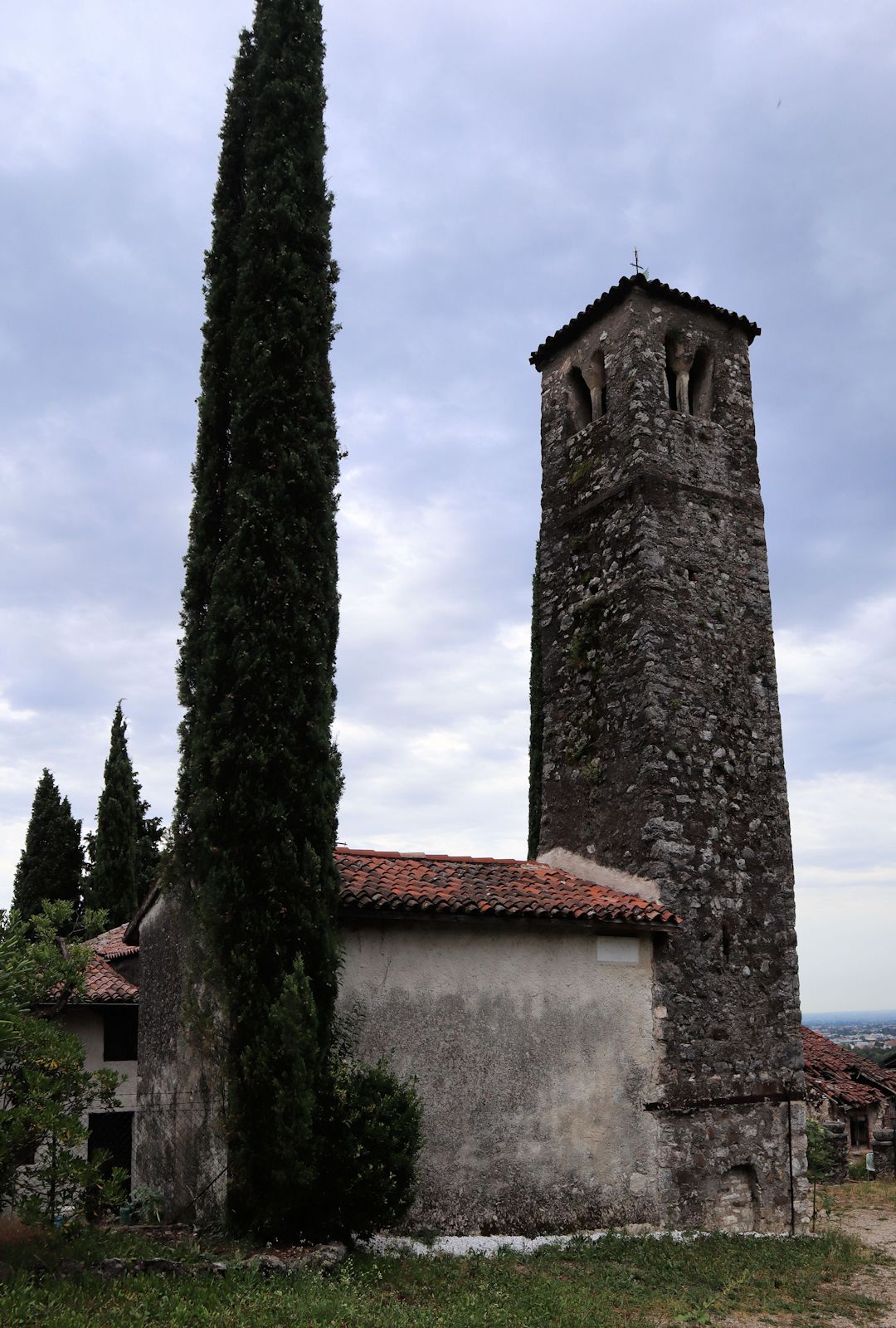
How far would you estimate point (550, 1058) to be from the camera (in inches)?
441

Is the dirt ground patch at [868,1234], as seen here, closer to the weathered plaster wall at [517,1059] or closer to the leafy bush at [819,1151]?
the leafy bush at [819,1151]

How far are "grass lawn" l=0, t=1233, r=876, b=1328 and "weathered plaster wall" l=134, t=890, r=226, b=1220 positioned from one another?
58.5 inches

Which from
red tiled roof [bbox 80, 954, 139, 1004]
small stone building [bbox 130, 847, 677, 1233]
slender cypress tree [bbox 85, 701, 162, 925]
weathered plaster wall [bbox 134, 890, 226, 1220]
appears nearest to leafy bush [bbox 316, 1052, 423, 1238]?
small stone building [bbox 130, 847, 677, 1233]

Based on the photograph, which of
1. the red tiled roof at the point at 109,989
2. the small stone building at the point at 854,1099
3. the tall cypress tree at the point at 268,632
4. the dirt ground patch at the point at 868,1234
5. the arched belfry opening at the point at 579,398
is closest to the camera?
the dirt ground patch at the point at 868,1234

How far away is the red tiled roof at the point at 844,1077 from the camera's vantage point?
2592cm

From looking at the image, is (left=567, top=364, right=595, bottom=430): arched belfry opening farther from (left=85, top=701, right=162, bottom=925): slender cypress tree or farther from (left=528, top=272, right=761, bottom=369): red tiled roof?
(left=85, top=701, right=162, bottom=925): slender cypress tree

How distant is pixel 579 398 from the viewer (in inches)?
621

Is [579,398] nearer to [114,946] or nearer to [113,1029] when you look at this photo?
[114,946]

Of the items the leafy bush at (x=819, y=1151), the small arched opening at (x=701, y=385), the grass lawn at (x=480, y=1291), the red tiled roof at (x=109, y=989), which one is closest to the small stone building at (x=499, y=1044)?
the grass lawn at (x=480, y=1291)

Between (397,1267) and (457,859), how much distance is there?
4.83 meters

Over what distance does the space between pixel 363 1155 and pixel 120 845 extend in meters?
20.3

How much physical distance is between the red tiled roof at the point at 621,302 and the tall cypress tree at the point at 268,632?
188 inches

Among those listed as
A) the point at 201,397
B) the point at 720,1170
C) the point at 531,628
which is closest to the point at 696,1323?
the point at 720,1170

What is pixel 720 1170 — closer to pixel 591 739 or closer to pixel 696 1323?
pixel 696 1323
